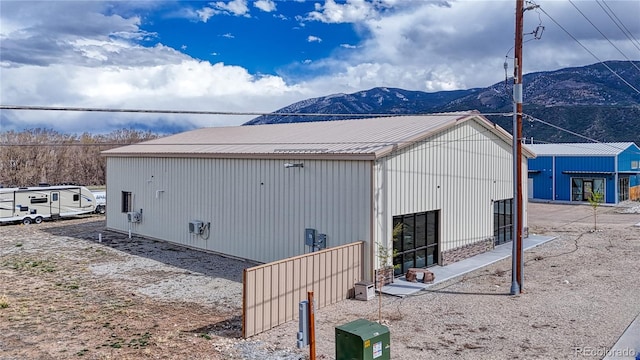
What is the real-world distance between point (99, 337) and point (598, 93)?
6198 inches

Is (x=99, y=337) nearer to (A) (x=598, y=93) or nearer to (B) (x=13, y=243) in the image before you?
(B) (x=13, y=243)

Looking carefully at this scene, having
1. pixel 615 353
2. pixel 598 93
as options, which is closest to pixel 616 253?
pixel 615 353

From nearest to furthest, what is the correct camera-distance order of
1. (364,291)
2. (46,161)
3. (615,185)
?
(364,291) → (615,185) → (46,161)

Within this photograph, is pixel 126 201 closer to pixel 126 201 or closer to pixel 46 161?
pixel 126 201

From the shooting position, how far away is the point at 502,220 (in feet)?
65.8

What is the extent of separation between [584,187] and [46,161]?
5789 centimetres

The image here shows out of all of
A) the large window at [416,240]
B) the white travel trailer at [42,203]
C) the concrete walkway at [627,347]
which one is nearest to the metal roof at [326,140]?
the large window at [416,240]

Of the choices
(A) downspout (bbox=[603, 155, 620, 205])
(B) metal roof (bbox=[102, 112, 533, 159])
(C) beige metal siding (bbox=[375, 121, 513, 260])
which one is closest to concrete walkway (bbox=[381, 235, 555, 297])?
(C) beige metal siding (bbox=[375, 121, 513, 260])

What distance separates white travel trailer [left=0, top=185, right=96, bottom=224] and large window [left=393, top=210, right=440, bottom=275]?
2345 centimetres

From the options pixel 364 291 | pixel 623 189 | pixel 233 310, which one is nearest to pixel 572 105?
pixel 623 189

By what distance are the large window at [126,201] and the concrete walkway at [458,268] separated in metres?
15.1

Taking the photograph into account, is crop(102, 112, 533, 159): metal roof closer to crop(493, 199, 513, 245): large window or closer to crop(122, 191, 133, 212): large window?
crop(122, 191, 133, 212): large window

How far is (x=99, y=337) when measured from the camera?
9.46m

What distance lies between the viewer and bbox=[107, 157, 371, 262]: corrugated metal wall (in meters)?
13.7
